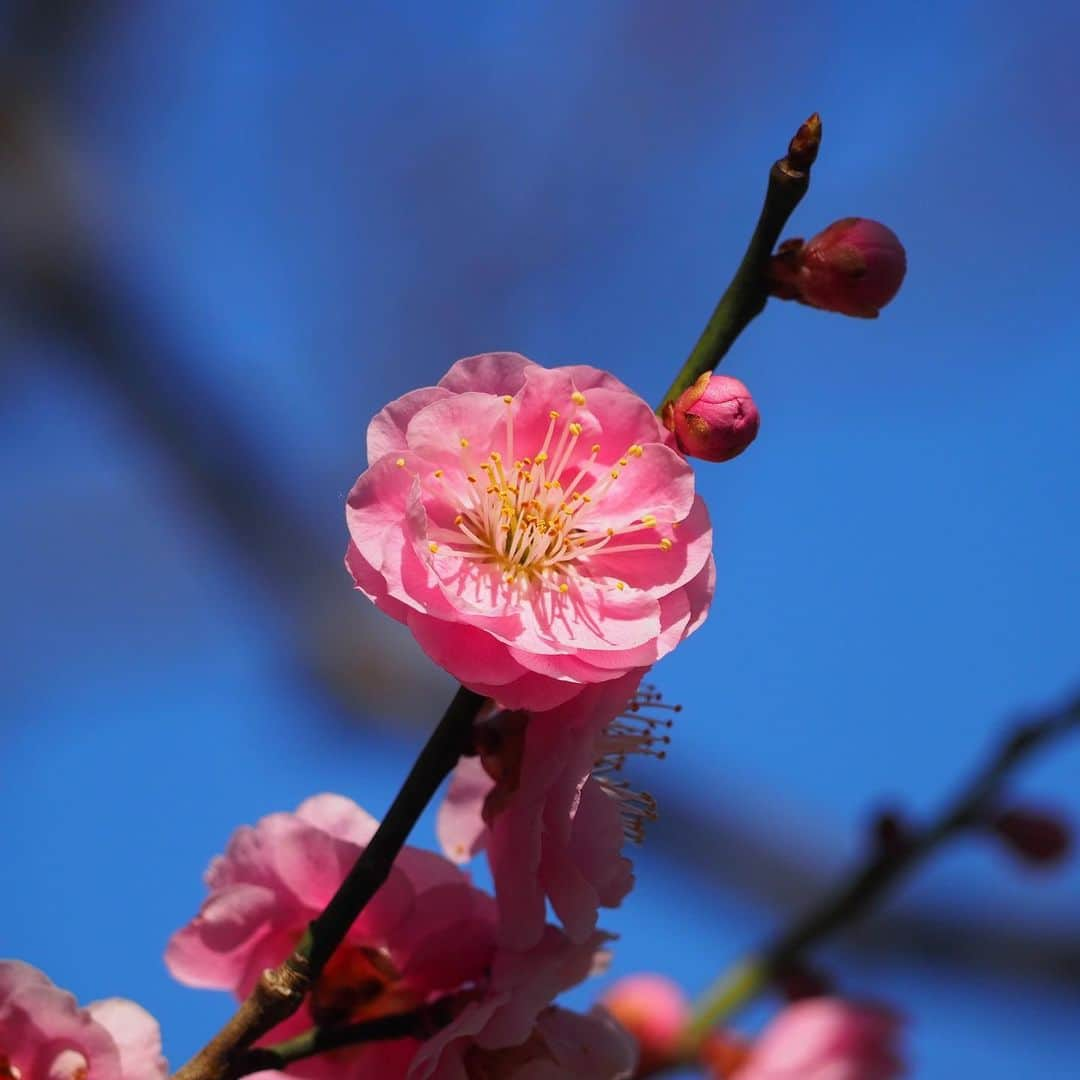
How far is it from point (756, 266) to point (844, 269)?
2.2 inches

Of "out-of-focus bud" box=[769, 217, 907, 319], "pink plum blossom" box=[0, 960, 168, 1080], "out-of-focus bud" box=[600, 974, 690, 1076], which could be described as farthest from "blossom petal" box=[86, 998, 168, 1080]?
"out-of-focus bud" box=[600, 974, 690, 1076]

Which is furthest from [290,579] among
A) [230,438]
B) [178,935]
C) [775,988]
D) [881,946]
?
[178,935]

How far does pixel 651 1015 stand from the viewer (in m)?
1.77

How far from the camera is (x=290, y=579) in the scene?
4.01 metres

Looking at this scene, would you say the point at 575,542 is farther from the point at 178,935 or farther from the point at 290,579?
the point at 290,579

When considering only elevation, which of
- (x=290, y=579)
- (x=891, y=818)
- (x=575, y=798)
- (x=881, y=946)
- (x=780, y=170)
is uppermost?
(x=290, y=579)

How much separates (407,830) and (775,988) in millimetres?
978

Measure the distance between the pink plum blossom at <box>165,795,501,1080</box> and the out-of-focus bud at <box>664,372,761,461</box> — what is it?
0.32 m

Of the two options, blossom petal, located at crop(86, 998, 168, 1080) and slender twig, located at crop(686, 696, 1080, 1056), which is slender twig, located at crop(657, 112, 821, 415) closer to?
blossom petal, located at crop(86, 998, 168, 1080)

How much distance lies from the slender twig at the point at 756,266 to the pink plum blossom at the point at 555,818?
184 mm

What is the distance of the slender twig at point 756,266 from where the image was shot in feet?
2.55

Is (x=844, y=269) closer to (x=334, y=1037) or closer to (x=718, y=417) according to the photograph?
(x=718, y=417)

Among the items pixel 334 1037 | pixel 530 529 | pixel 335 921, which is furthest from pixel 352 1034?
pixel 530 529

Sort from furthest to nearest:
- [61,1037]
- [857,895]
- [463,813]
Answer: [857,895], [463,813], [61,1037]
